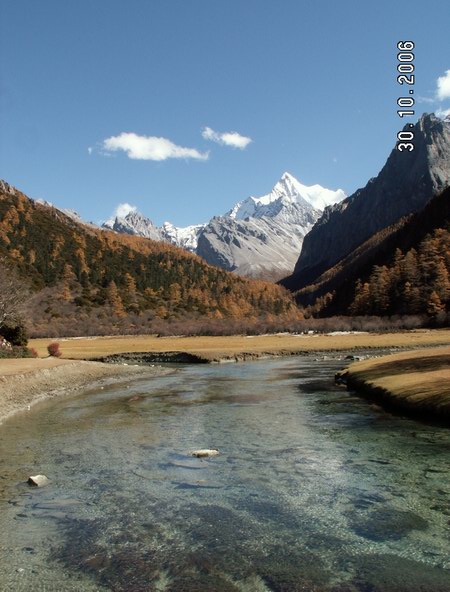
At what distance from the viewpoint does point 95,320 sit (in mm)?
182875

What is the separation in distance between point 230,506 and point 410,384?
20.9 metres

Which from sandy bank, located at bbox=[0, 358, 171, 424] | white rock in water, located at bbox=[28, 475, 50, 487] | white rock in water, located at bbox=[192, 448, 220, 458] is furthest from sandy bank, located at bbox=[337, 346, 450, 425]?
sandy bank, located at bbox=[0, 358, 171, 424]

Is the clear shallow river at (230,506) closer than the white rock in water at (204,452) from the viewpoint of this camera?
Yes

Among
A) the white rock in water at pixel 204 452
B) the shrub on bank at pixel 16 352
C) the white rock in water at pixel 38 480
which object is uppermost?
the shrub on bank at pixel 16 352

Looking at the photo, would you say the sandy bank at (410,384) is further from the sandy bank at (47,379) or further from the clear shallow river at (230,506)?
the sandy bank at (47,379)

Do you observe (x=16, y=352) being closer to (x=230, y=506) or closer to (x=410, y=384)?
(x=410, y=384)

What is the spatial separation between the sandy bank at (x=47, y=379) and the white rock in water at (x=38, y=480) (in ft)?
44.8

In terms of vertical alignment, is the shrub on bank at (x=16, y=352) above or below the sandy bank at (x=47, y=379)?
above

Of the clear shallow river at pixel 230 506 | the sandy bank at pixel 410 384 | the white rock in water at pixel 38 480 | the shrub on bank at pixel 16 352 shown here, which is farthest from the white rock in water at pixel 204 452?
the shrub on bank at pixel 16 352

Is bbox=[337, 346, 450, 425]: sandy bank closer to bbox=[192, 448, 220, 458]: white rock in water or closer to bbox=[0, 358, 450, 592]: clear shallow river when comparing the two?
bbox=[0, 358, 450, 592]: clear shallow river

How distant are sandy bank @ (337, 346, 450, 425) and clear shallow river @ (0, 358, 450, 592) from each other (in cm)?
180

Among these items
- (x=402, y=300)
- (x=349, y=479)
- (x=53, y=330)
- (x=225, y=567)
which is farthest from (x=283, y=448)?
(x=402, y=300)

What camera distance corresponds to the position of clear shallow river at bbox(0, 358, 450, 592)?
9508 mm

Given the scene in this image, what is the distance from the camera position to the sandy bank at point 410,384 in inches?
980
